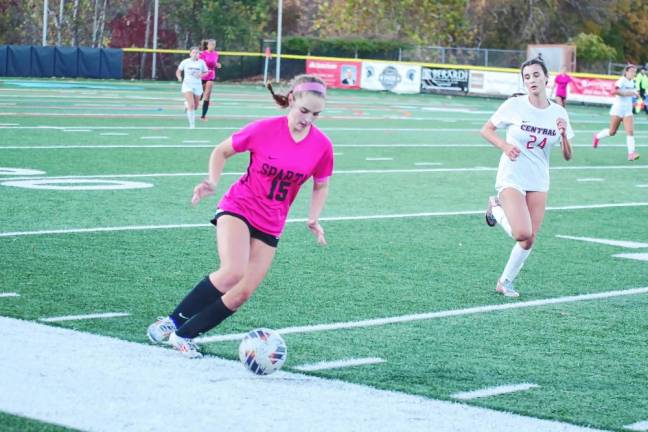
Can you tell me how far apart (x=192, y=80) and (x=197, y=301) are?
777 inches

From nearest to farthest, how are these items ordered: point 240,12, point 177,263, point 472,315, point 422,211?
1. point 472,315
2. point 177,263
3. point 422,211
4. point 240,12

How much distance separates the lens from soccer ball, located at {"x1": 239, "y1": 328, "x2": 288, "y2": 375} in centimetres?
676

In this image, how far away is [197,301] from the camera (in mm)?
7285

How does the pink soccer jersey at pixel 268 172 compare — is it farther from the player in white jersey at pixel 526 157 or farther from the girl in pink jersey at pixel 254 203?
the player in white jersey at pixel 526 157

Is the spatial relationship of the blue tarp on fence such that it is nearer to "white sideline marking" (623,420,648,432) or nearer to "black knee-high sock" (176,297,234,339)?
"black knee-high sock" (176,297,234,339)

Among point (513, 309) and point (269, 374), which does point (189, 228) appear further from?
point (269, 374)

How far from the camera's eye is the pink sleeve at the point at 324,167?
7.38 m

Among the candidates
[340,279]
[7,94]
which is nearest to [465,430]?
[340,279]

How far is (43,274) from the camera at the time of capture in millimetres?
9656

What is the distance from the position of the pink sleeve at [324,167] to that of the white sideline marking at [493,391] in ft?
5.04

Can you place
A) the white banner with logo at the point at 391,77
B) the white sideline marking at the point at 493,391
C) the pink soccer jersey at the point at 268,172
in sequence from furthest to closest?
the white banner with logo at the point at 391,77 < the pink soccer jersey at the point at 268,172 < the white sideline marking at the point at 493,391

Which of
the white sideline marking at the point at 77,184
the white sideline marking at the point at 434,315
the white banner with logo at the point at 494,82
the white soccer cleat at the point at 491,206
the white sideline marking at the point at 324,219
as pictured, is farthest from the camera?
the white banner with logo at the point at 494,82

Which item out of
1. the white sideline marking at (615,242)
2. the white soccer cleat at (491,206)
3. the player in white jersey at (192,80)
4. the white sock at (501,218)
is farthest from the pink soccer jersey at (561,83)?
the white sock at (501,218)

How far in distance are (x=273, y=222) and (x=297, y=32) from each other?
76.2 metres
